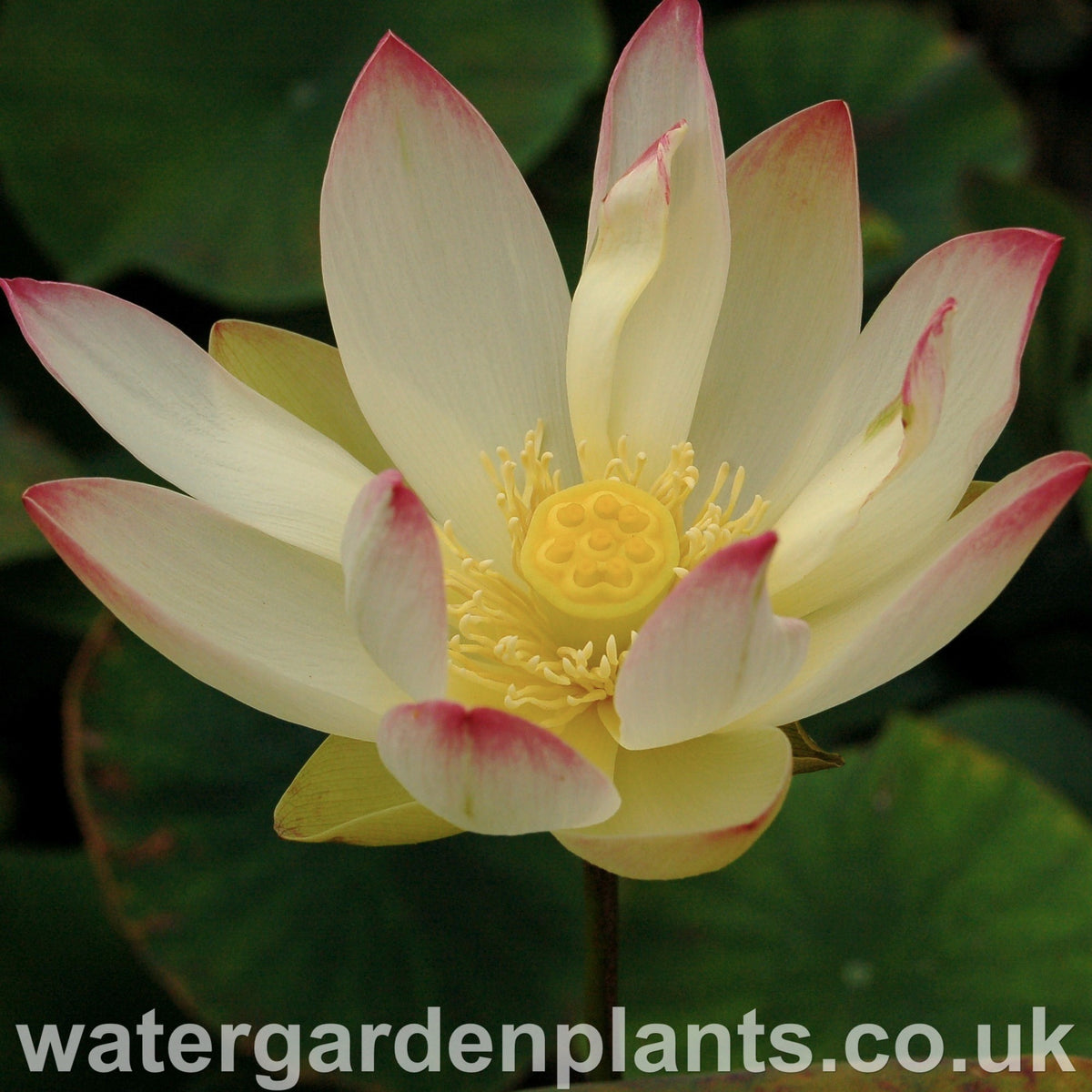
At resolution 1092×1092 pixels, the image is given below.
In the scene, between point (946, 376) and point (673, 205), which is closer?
point (946, 376)

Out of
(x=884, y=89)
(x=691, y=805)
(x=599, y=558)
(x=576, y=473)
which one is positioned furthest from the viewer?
(x=884, y=89)

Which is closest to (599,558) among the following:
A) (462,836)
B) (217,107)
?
(462,836)

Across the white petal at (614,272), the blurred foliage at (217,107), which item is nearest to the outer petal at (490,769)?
the white petal at (614,272)

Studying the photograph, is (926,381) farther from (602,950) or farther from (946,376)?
(602,950)

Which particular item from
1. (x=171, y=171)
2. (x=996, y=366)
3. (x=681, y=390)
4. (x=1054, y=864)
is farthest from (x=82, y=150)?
(x=1054, y=864)

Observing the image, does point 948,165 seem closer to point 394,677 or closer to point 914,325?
point 914,325

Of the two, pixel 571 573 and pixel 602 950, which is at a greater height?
pixel 571 573

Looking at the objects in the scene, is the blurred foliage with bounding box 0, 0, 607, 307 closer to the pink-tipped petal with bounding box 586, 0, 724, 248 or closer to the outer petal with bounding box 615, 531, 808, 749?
the pink-tipped petal with bounding box 586, 0, 724, 248
